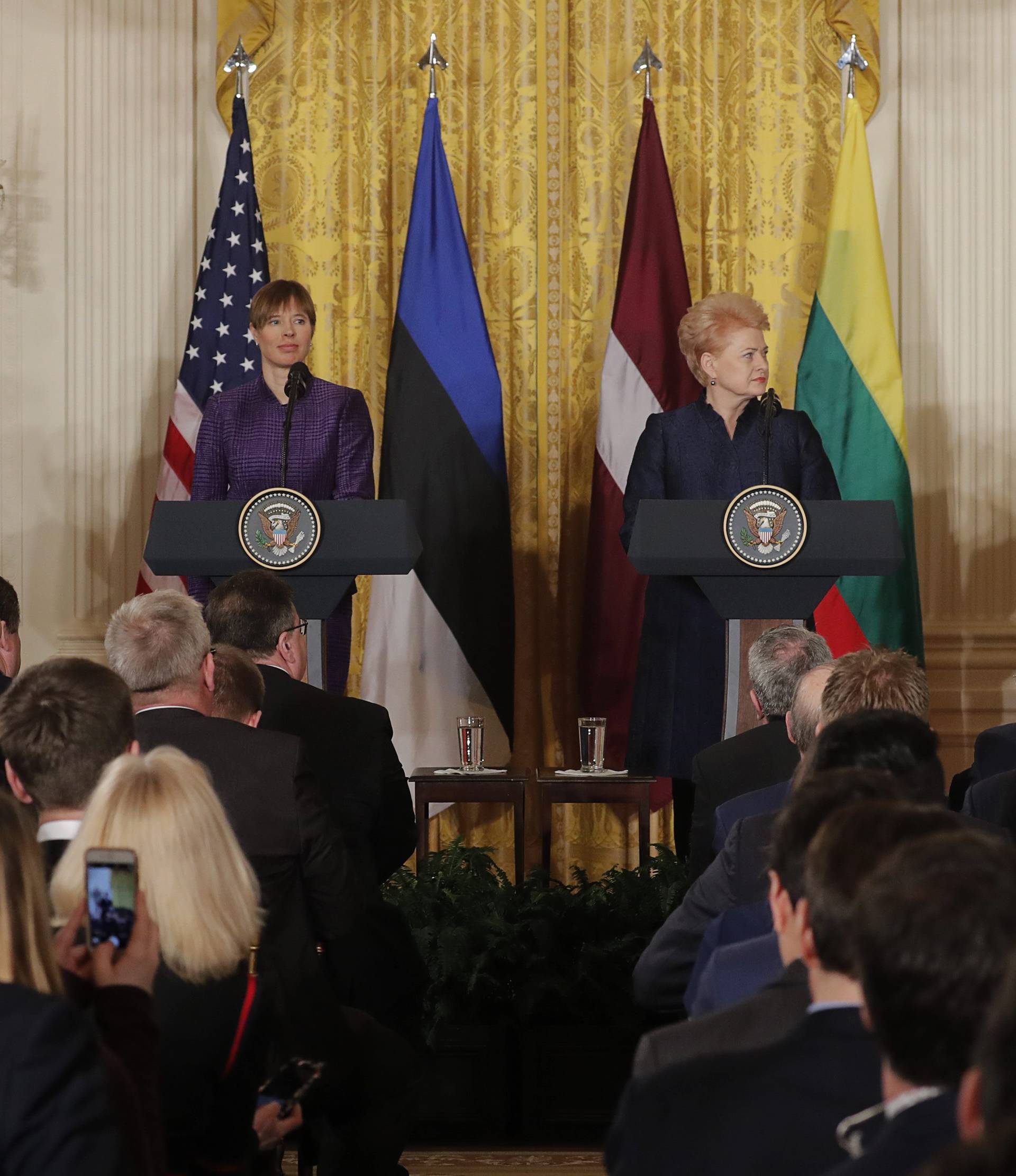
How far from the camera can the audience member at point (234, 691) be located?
3.17 meters

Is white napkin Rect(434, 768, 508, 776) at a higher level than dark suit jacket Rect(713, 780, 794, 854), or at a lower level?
lower

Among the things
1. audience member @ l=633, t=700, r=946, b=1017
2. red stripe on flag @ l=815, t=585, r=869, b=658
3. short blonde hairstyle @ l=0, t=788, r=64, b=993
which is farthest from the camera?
red stripe on flag @ l=815, t=585, r=869, b=658

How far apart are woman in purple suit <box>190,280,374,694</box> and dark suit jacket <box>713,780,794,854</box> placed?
2184mm

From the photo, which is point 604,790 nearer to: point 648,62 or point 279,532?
point 279,532

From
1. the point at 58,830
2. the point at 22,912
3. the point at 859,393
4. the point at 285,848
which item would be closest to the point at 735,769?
the point at 285,848

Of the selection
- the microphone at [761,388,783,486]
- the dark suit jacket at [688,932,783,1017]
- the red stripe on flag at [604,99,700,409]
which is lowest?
the dark suit jacket at [688,932,783,1017]

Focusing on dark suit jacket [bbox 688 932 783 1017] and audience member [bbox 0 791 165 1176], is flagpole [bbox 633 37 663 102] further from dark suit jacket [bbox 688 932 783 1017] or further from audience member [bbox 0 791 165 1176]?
audience member [bbox 0 791 165 1176]

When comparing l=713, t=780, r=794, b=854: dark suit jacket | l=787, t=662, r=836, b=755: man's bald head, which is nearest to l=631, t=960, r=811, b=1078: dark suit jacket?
l=713, t=780, r=794, b=854: dark suit jacket

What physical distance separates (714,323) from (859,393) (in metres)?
1.37

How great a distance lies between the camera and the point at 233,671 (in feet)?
10.4

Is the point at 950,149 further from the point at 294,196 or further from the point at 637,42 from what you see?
the point at 294,196

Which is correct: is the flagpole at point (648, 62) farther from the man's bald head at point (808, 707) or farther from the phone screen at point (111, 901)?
the phone screen at point (111, 901)

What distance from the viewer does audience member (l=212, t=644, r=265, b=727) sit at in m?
3.17

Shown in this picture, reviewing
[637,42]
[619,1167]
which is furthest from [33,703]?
[637,42]
